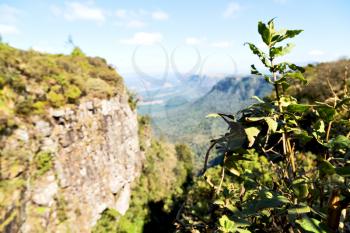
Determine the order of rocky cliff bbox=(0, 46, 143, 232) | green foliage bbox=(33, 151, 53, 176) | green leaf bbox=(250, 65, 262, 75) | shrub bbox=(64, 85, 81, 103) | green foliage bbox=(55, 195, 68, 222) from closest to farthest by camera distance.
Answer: green leaf bbox=(250, 65, 262, 75) < rocky cliff bbox=(0, 46, 143, 232) < green foliage bbox=(33, 151, 53, 176) < green foliage bbox=(55, 195, 68, 222) < shrub bbox=(64, 85, 81, 103)

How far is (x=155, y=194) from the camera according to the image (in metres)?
35.6

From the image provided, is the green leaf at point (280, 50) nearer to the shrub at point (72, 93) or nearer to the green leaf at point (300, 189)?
the green leaf at point (300, 189)

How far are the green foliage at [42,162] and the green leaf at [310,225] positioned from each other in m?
15.7

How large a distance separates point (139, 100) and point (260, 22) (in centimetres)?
3392

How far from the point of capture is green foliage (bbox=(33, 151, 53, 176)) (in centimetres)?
1482

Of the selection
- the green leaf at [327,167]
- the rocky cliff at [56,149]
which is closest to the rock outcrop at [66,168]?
the rocky cliff at [56,149]

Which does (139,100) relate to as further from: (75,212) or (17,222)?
(17,222)

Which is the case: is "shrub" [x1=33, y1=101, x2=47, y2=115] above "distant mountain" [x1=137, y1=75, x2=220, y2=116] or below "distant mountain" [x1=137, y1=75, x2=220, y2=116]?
above

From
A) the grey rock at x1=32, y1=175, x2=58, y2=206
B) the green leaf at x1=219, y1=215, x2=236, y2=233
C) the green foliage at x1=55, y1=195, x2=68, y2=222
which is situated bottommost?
the green foliage at x1=55, y1=195, x2=68, y2=222

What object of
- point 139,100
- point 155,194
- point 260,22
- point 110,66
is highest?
point 110,66

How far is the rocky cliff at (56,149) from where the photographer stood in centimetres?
1298

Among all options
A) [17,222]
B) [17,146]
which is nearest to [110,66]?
[17,146]

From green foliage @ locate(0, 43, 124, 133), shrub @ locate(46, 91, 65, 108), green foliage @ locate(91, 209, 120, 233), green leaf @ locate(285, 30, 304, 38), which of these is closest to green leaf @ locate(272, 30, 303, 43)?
green leaf @ locate(285, 30, 304, 38)

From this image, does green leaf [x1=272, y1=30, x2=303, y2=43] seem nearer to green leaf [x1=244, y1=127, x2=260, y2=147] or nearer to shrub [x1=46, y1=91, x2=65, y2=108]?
green leaf [x1=244, y1=127, x2=260, y2=147]
